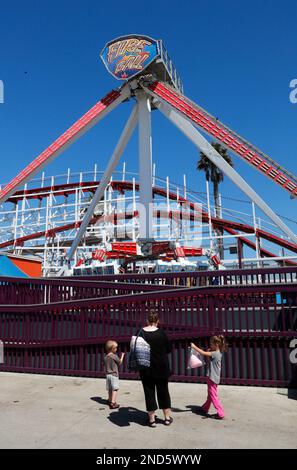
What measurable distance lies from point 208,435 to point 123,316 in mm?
3563

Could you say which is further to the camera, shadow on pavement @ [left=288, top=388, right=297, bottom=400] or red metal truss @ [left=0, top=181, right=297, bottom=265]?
red metal truss @ [left=0, top=181, right=297, bottom=265]

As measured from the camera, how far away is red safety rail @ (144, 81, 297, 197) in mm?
22078

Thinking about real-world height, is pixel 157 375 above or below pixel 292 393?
above

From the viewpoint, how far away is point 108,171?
2895cm

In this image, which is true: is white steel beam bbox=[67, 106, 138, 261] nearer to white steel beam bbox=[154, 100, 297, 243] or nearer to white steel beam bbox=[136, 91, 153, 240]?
white steel beam bbox=[136, 91, 153, 240]

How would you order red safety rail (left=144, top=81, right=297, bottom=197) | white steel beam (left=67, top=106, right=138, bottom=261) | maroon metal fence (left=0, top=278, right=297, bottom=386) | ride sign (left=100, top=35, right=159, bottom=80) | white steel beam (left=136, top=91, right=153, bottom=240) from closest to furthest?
maroon metal fence (left=0, top=278, right=297, bottom=386) < red safety rail (left=144, top=81, right=297, bottom=197) < white steel beam (left=136, top=91, right=153, bottom=240) < ride sign (left=100, top=35, right=159, bottom=80) < white steel beam (left=67, top=106, right=138, bottom=261)

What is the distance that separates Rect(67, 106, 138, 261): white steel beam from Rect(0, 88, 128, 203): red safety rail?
5.83 ft

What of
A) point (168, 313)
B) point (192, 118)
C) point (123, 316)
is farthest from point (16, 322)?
point (192, 118)

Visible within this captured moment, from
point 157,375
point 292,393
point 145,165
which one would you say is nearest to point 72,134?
point 145,165

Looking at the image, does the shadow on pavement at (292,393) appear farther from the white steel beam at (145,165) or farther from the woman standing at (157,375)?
the white steel beam at (145,165)

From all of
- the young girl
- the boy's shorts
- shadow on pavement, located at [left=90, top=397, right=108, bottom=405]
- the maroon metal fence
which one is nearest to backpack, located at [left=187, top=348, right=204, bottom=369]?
the young girl

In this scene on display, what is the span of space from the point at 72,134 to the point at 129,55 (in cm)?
695

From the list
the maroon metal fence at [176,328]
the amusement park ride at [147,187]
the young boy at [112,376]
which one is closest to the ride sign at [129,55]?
the amusement park ride at [147,187]

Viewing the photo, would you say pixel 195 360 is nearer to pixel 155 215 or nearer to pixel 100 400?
pixel 100 400
